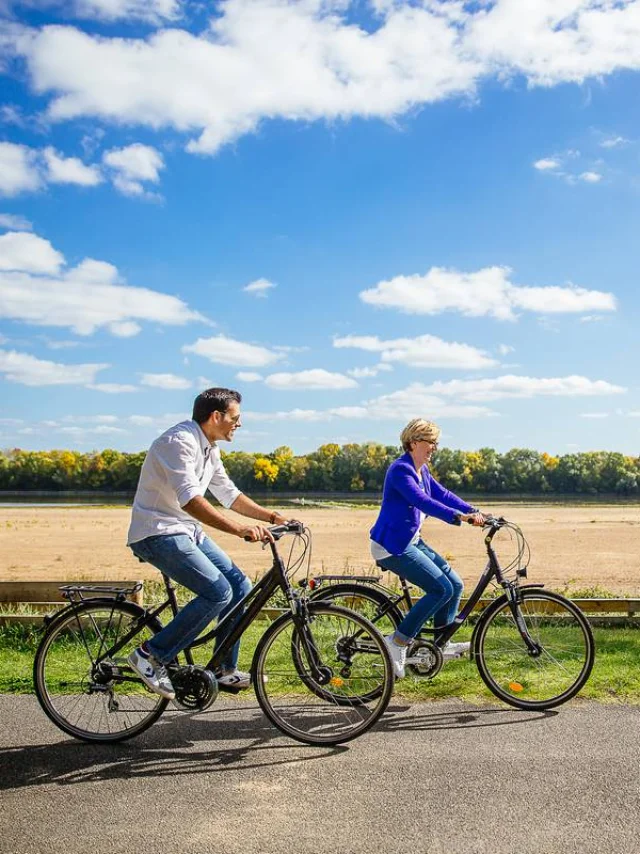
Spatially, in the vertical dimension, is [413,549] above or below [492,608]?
above

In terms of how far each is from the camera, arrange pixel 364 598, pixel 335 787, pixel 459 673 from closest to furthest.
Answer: pixel 335 787 < pixel 364 598 < pixel 459 673

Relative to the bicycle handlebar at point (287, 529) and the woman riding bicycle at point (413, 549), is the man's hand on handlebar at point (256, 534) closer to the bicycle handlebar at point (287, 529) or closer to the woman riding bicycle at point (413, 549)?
the bicycle handlebar at point (287, 529)

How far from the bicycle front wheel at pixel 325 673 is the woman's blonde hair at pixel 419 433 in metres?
Answer: 1.48

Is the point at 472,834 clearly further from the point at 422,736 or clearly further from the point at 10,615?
→ the point at 10,615

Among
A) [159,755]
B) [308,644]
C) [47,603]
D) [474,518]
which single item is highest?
Result: [474,518]

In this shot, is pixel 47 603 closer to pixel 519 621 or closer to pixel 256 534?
pixel 256 534

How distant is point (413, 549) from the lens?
19.0ft

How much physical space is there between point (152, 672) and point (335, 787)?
1320mm

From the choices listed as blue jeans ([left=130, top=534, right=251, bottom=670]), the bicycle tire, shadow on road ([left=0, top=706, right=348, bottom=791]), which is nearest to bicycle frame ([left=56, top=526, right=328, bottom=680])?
blue jeans ([left=130, top=534, right=251, bottom=670])

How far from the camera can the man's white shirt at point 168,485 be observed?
4.80 meters

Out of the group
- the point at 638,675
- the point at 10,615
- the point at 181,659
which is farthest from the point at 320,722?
the point at 10,615

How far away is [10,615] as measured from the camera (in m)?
7.82

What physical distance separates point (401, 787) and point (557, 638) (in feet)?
7.01

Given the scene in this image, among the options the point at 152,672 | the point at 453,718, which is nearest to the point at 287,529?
the point at 152,672
